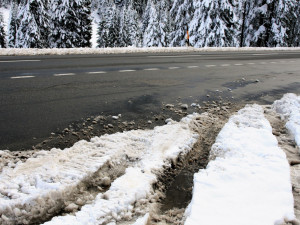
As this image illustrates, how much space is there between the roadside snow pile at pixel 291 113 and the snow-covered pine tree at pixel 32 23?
28.0 meters

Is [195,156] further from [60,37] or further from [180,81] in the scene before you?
[60,37]

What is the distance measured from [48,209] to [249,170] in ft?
5.89

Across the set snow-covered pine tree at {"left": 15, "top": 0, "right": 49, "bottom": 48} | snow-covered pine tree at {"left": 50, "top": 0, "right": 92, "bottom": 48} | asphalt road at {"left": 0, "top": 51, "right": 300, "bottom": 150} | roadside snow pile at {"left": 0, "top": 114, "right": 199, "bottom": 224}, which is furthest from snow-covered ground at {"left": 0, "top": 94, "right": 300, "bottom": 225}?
snow-covered pine tree at {"left": 50, "top": 0, "right": 92, "bottom": 48}

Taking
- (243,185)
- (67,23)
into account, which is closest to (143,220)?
(243,185)

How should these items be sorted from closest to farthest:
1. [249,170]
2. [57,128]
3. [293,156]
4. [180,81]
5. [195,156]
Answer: [249,170] < [293,156] < [195,156] < [57,128] < [180,81]

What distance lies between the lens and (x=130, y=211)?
6.10 feet

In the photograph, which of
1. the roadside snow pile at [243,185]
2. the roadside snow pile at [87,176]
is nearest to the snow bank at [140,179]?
the roadside snow pile at [87,176]

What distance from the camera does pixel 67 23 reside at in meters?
28.8

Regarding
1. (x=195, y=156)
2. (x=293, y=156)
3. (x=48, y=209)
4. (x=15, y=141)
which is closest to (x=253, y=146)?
(x=293, y=156)

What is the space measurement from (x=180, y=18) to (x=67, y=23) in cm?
1340

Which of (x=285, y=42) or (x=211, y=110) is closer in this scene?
(x=211, y=110)

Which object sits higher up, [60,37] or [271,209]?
[60,37]

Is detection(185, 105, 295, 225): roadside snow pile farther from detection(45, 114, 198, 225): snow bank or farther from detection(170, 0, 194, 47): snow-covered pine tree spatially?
detection(170, 0, 194, 47): snow-covered pine tree

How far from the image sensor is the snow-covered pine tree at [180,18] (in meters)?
24.9
